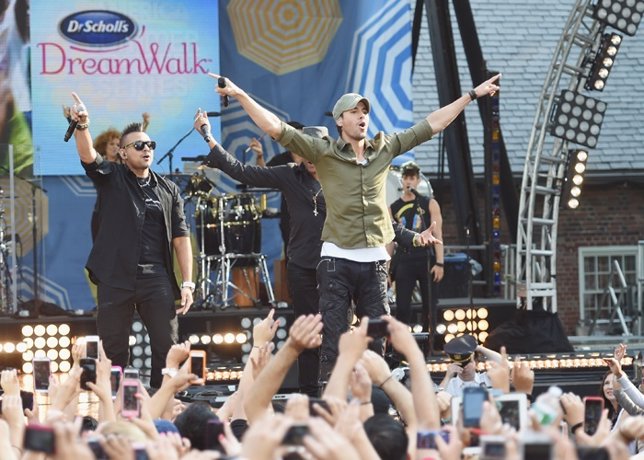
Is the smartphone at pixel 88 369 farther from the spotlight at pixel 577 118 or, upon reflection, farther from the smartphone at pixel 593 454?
the spotlight at pixel 577 118

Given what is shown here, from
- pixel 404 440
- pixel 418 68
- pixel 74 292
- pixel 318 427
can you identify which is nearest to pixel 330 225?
pixel 404 440

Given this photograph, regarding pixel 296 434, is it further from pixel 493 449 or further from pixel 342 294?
pixel 342 294

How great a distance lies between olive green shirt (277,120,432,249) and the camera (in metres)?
7.72

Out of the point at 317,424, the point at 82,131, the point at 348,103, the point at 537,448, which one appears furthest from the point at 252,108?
the point at 537,448

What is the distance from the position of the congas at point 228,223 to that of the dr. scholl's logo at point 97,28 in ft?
7.08

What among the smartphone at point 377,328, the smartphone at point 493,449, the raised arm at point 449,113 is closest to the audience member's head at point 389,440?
the smartphone at point 377,328

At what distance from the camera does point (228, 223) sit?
14156 millimetres

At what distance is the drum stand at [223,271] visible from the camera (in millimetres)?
13820

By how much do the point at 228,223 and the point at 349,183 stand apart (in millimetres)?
6526

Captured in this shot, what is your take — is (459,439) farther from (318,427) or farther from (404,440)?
(318,427)

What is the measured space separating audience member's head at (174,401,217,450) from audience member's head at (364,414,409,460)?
80 centimetres

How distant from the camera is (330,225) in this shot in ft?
25.6

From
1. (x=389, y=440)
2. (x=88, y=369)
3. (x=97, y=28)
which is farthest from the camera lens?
(x=97, y=28)

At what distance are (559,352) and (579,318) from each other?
26.0 ft
